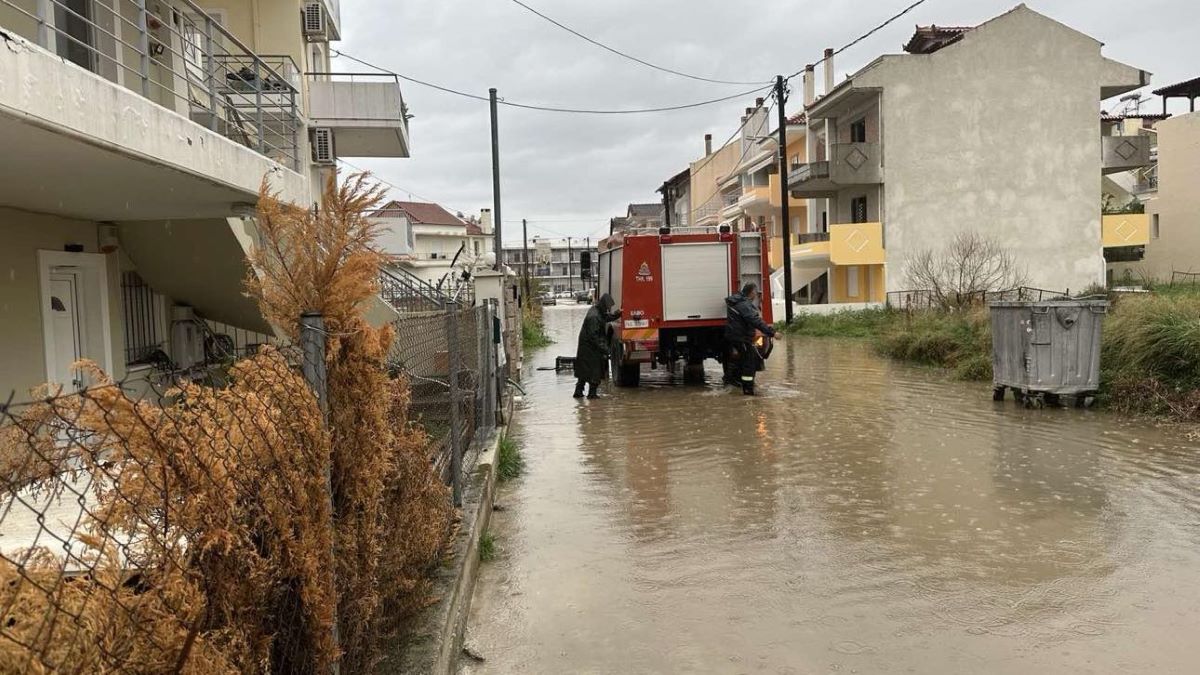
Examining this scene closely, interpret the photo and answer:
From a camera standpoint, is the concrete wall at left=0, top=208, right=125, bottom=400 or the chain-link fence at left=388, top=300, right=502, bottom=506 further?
the concrete wall at left=0, top=208, right=125, bottom=400

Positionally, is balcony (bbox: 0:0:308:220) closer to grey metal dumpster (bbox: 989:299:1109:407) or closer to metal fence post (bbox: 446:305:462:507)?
metal fence post (bbox: 446:305:462:507)

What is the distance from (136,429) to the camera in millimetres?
2012

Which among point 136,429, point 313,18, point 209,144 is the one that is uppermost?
point 313,18

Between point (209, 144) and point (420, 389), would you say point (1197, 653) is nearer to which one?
point (420, 389)

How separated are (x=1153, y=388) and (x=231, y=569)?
35.9ft

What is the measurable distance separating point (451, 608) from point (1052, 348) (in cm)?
903

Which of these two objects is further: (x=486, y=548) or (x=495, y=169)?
(x=495, y=169)

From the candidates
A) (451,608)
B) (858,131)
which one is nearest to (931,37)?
(858,131)

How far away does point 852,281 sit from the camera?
3647 cm

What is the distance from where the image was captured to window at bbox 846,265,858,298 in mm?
36094

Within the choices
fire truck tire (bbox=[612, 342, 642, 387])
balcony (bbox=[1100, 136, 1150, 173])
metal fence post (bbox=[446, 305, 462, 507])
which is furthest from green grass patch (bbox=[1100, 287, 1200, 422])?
balcony (bbox=[1100, 136, 1150, 173])

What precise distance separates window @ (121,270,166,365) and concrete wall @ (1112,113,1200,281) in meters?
40.0

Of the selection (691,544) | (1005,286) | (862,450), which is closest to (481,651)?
(691,544)

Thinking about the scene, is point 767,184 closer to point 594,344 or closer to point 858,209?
point 858,209
